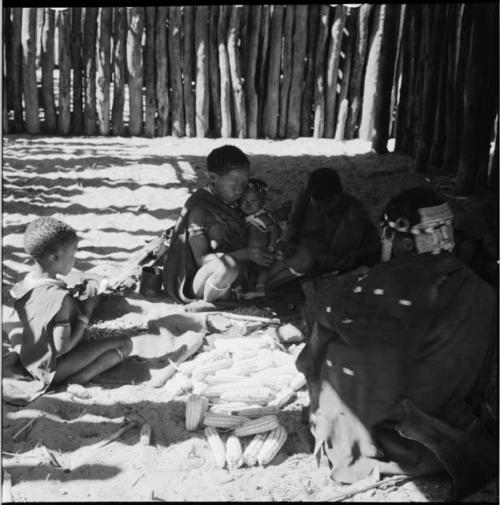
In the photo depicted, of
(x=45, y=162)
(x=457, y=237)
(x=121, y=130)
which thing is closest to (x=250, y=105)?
(x=121, y=130)

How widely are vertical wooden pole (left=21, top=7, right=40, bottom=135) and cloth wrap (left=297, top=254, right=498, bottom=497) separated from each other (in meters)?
8.35

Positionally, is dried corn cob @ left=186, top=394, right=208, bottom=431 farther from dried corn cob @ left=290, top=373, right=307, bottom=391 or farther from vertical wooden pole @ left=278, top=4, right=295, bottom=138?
vertical wooden pole @ left=278, top=4, right=295, bottom=138

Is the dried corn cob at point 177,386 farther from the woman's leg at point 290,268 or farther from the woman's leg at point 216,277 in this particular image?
the woman's leg at point 290,268

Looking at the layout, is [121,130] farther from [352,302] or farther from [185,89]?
[352,302]

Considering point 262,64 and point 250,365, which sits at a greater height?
point 262,64

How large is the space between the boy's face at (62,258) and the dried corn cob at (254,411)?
1.19m

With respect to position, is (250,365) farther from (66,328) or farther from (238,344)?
(66,328)

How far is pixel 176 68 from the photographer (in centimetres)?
1067

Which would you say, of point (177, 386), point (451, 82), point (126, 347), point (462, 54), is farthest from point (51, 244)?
point (451, 82)

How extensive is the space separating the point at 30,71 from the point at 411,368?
8.80m

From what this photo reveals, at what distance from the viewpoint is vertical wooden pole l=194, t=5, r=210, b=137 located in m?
10.5

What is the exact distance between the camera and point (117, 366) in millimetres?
4375

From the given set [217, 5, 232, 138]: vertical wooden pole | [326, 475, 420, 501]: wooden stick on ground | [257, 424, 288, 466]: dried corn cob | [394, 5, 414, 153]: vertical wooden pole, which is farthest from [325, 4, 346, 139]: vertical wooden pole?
[326, 475, 420, 501]: wooden stick on ground

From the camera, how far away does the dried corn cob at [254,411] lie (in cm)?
389
